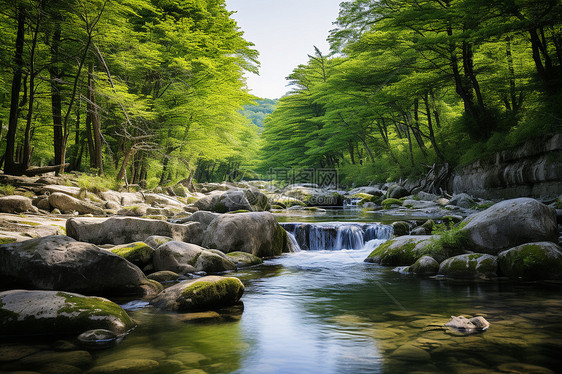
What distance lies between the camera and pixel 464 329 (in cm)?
381

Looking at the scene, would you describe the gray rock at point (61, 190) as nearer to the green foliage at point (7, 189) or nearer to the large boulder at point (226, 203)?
the green foliage at point (7, 189)

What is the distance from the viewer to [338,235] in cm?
1092

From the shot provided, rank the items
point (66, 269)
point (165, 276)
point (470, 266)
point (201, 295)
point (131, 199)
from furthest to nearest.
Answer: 1. point (131, 199)
2. point (470, 266)
3. point (165, 276)
4. point (66, 269)
5. point (201, 295)

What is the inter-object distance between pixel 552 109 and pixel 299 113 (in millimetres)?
32729

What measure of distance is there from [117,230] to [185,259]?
2424 mm

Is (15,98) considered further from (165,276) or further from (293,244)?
(293,244)

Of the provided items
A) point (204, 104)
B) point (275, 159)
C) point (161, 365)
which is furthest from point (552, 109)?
point (275, 159)

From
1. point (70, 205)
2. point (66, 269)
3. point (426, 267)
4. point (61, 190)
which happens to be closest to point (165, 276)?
point (66, 269)

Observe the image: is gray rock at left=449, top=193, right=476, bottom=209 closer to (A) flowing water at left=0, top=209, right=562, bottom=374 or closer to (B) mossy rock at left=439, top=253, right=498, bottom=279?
(B) mossy rock at left=439, top=253, right=498, bottom=279

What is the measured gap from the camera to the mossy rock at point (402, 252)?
7.80 m

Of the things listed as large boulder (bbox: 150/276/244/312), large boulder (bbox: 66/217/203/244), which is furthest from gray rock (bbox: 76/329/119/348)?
large boulder (bbox: 66/217/203/244)

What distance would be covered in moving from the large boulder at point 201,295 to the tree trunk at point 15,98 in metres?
10.4

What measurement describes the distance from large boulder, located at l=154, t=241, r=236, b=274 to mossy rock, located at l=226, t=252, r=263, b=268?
0.74 m

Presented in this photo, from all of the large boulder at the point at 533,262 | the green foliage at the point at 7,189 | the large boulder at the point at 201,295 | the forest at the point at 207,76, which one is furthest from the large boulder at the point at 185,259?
the green foliage at the point at 7,189
